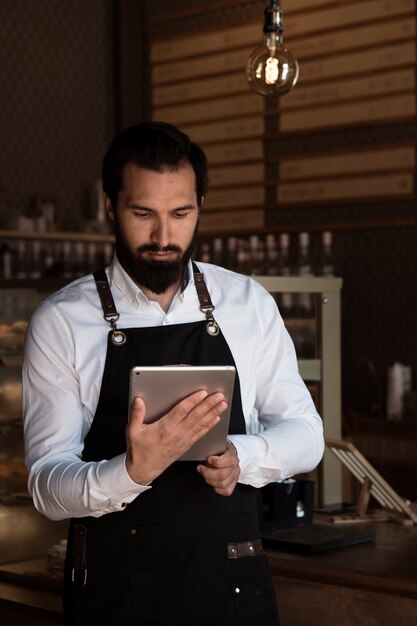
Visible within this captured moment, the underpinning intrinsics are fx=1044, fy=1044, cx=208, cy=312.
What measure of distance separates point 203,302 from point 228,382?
41 centimetres

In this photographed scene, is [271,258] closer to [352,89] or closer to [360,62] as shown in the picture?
[352,89]

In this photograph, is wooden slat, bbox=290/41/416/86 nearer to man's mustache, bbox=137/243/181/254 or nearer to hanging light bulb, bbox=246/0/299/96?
hanging light bulb, bbox=246/0/299/96

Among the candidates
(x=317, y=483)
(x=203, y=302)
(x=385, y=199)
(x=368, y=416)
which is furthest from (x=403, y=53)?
(x=203, y=302)

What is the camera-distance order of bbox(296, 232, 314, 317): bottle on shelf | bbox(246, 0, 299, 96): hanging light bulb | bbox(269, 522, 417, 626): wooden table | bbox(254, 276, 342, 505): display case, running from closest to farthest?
bbox(269, 522, 417, 626): wooden table, bbox(254, 276, 342, 505): display case, bbox(246, 0, 299, 96): hanging light bulb, bbox(296, 232, 314, 317): bottle on shelf

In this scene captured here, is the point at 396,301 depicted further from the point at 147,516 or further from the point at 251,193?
the point at 147,516

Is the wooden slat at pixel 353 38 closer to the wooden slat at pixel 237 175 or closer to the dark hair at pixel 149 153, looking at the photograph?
the wooden slat at pixel 237 175

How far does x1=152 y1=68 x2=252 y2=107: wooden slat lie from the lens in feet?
18.7

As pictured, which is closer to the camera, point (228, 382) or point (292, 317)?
point (228, 382)

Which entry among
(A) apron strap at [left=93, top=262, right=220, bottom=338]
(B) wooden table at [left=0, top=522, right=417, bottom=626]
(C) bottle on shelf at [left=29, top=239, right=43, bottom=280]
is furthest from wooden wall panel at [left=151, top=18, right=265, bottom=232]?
(A) apron strap at [left=93, top=262, right=220, bottom=338]

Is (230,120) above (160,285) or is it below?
above

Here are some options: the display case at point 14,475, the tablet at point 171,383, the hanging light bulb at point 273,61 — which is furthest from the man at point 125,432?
the hanging light bulb at point 273,61

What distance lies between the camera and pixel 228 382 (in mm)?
1622

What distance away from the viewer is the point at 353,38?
17.0 feet

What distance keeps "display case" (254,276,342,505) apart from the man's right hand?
149 centimetres
